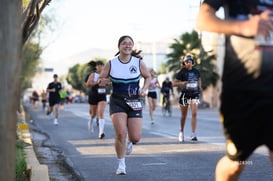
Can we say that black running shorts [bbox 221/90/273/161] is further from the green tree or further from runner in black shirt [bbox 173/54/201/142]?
the green tree

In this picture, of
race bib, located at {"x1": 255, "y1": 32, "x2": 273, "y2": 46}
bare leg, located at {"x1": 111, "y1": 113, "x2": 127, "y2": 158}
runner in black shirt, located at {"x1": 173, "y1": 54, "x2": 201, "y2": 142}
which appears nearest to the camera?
race bib, located at {"x1": 255, "y1": 32, "x2": 273, "y2": 46}

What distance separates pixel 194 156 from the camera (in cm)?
1002

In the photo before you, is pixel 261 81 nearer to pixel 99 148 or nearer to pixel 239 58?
pixel 239 58

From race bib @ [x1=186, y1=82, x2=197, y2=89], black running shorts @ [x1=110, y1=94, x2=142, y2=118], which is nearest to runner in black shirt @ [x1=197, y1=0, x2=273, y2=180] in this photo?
black running shorts @ [x1=110, y1=94, x2=142, y2=118]

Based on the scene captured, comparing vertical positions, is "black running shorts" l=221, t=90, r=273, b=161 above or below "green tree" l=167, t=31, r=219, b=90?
below

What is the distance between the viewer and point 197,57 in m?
51.4

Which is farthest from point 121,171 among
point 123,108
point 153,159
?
point 153,159

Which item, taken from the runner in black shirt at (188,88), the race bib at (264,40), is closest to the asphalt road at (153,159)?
the runner in black shirt at (188,88)

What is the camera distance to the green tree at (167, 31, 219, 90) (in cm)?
5156

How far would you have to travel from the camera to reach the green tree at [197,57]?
2030 inches

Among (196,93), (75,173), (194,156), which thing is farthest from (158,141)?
(75,173)

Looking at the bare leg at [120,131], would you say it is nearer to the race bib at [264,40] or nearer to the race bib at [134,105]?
the race bib at [134,105]

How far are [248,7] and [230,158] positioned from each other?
0.92 meters

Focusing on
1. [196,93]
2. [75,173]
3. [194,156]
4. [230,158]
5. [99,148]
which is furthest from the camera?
[196,93]
